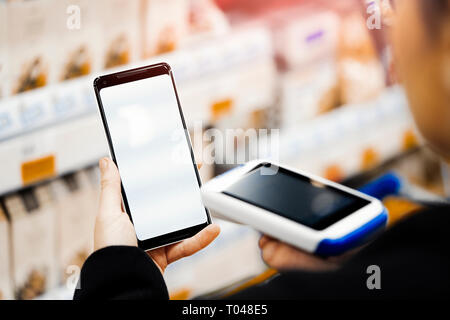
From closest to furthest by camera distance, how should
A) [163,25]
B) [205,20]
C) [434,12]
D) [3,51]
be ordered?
[434,12]
[3,51]
[163,25]
[205,20]

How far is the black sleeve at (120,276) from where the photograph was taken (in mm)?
660

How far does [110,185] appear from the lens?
70 centimetres

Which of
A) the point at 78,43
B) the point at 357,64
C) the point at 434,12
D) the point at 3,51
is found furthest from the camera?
the point at 357,64

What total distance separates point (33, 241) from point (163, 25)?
1.75 ft

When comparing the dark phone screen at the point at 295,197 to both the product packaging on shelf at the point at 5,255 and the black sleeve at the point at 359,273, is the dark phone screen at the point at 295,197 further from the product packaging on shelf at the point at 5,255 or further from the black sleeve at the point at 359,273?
the product packaging on shelf at the point at 5,255

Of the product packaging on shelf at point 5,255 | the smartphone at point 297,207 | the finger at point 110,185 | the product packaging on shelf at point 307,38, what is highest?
the product packaging on shelf at point 307,38

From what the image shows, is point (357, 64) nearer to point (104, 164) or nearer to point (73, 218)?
point (73, 218)

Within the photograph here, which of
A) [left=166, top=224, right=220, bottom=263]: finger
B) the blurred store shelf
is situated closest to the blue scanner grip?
[left=166, top=224, right=220, bottom=263]: finger

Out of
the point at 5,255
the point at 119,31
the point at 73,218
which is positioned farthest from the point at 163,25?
the point at 5,255

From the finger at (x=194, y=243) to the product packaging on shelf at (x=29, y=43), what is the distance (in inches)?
18.0

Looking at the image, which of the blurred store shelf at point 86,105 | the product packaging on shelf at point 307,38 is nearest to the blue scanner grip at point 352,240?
the blurred store shelf at point 86,105

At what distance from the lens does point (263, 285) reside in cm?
77

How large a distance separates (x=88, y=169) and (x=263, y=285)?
0.58 metres

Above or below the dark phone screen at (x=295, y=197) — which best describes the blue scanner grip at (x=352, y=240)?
below
